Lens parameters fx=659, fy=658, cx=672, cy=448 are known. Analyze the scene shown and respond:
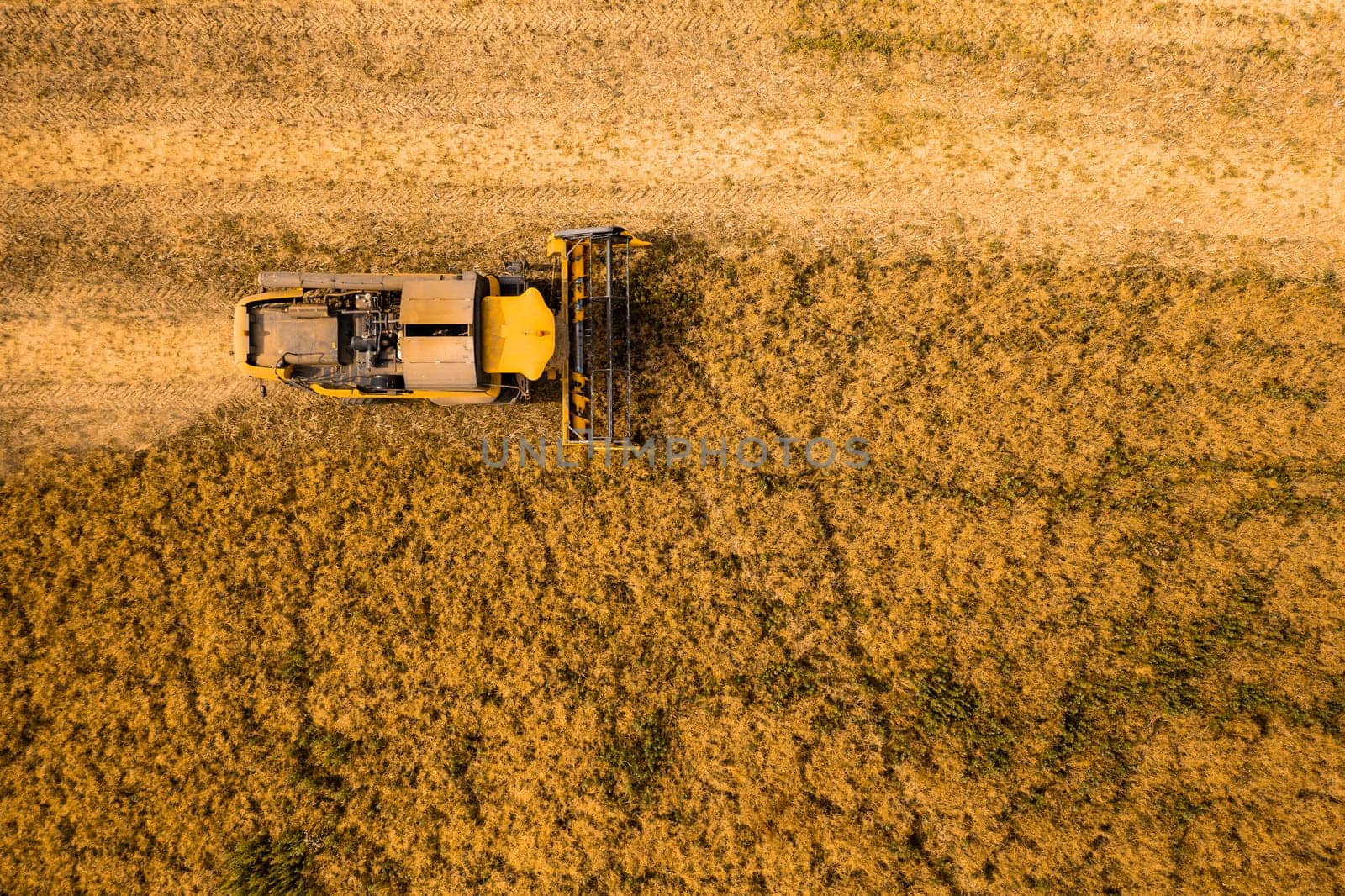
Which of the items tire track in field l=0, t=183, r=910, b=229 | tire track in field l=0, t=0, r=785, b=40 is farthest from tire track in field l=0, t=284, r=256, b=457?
tire track in field l=0, t=0, r=785, b=40

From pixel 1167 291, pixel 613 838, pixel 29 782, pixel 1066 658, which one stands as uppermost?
pixel 1167 291

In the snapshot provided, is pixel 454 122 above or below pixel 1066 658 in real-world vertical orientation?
above

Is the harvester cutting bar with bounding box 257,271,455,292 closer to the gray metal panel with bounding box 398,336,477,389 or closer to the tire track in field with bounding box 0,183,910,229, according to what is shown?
the gray metal panel with bounding box 398,336,477,389

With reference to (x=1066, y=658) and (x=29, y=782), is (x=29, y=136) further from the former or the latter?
(x=1066, y=658)

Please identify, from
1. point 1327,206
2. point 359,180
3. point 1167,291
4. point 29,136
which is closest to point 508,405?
point 359,180

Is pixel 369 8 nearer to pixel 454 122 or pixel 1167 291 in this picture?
pixel 454 122

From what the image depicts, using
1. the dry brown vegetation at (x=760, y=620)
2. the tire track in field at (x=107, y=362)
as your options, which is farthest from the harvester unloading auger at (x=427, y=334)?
the tire track in field at (x=107, y=362)

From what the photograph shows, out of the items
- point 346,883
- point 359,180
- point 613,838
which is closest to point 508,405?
point 359,180

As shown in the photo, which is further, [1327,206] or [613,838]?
[1327,206]
